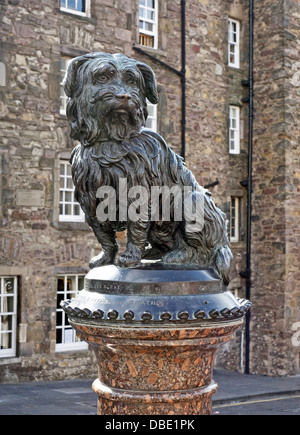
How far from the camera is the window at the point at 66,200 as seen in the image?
46.5ft

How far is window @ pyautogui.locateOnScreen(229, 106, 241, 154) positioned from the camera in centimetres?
1772

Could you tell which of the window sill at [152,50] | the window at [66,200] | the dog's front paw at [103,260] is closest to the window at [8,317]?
the window at [66,200]

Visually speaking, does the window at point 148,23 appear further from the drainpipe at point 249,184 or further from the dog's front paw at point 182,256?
the dog's front paw at point 182,256

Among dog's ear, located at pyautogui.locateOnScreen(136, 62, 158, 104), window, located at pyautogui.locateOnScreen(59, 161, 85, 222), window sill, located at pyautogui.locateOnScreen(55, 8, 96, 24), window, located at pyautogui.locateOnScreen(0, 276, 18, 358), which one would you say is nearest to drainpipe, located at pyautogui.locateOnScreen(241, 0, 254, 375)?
window sill, located at pyautogui.locateOnScreen(55, 8, 96, 24)

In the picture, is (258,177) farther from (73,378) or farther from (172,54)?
(73,378)

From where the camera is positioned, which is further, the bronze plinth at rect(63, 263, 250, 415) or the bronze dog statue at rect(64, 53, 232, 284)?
the bronze dog statue at rect(64, 53, 232, 284)

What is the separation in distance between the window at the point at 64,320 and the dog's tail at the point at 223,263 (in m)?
10.6

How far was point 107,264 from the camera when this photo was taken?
3.65 meters

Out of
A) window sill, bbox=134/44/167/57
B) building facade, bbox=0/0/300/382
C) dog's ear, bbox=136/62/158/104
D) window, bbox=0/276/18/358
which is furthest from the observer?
window sill, bbox=134/44/167/57

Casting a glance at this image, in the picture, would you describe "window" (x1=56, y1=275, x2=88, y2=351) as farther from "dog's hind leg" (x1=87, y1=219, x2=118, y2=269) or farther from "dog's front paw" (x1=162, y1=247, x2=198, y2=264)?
"dog's front paw" (x1=162, y1=247, x2=198, y2=264)

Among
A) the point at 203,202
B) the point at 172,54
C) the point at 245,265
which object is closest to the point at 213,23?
the point at 172,54

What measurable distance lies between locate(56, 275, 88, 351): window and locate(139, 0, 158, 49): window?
622cm

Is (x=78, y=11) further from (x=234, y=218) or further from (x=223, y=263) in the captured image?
(x=223, y=263)

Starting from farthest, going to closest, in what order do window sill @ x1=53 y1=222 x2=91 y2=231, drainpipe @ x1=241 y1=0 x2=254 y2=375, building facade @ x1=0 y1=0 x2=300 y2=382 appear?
drainpipe @ x1=241 y1=0 x2=254 y2=375 < window sill @ x1=53 y1=222 x2=91 y2=231 < building facade @ x1=0 y1=0 x2=300 y2=382
